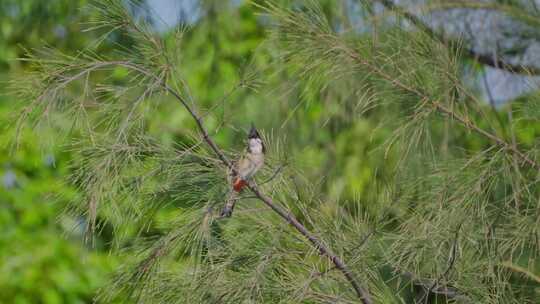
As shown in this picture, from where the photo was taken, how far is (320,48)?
1562mm

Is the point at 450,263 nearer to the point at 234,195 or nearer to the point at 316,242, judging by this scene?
the point at 316,242

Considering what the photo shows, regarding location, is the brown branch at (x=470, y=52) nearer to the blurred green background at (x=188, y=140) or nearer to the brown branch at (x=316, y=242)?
the blurred green background at (x=188, y=140)

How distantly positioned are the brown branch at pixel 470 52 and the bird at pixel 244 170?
0.43 metres

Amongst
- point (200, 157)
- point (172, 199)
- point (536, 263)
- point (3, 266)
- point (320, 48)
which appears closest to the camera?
point (200, 157)

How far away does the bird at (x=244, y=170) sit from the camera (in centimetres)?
132

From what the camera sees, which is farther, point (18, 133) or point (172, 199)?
point (172, 199)

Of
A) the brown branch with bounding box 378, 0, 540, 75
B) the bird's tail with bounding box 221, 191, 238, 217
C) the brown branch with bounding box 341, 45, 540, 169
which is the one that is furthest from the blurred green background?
the bird's tail with bounding box 221, 191, 238, 217

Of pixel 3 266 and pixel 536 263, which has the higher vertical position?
pixel 536 263

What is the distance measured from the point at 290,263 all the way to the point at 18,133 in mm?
446

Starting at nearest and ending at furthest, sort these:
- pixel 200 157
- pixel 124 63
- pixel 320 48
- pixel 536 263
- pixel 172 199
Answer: pixel 124 63 → pixel 200 157 → pixel 172 199 → pixel 320 48 → pixel 536 263

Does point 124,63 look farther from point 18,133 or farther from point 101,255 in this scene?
point 101,255

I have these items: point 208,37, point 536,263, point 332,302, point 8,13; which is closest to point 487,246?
point 332,302

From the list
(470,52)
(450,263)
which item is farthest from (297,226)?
(470,52)

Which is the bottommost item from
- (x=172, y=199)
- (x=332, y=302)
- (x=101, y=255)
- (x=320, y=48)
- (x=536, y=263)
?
(x=101, y=255)
